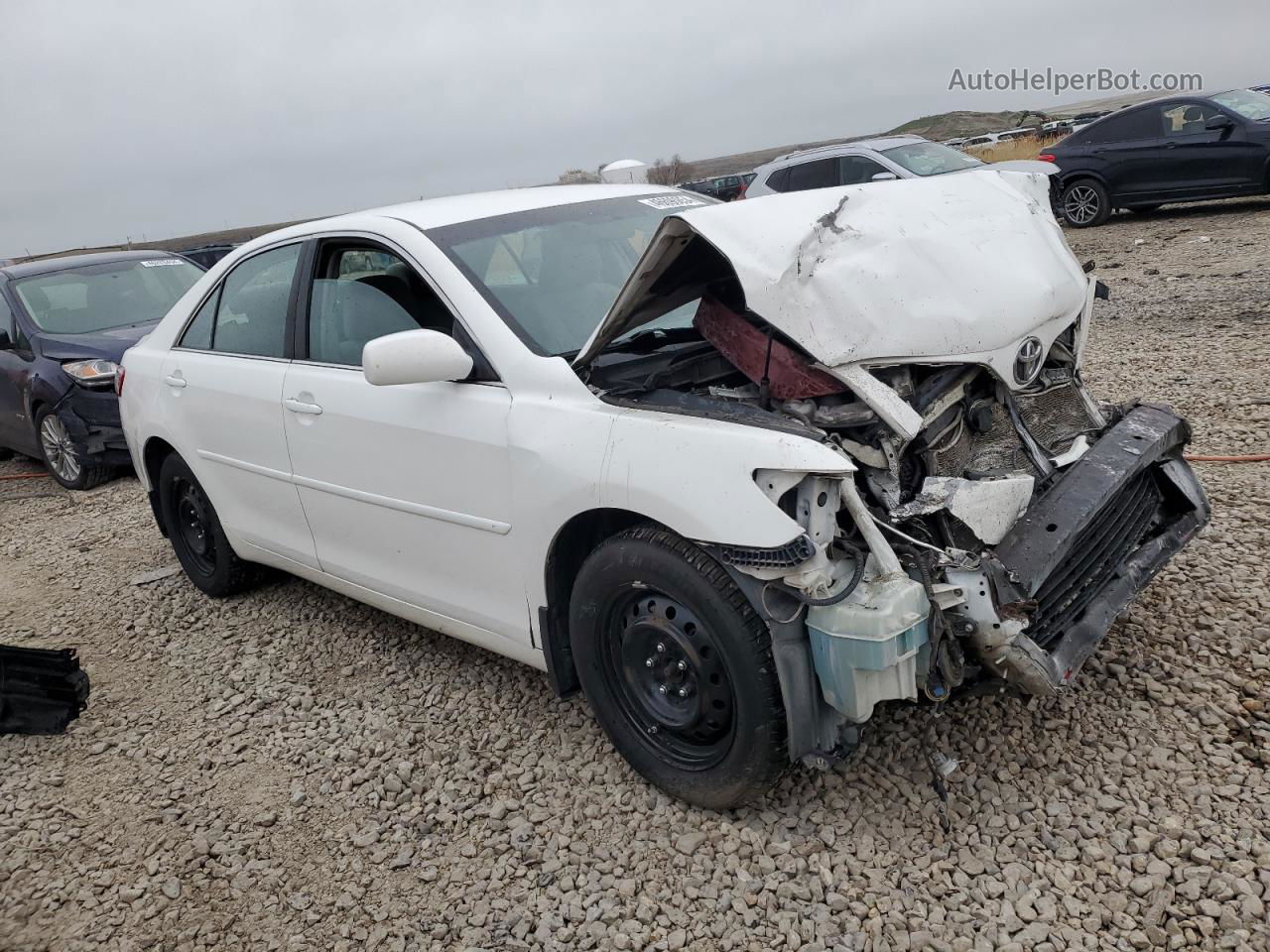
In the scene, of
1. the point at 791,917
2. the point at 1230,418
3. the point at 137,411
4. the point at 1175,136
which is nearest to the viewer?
the point at 791,917

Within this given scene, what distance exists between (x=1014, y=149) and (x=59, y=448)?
1991 cm

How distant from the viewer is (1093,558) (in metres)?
2.86

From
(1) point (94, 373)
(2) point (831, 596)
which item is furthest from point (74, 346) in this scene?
(2) point (831, 596)

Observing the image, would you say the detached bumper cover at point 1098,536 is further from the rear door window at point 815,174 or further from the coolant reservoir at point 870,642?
the rear door window at point 815,174

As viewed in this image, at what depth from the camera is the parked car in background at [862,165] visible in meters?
12.1

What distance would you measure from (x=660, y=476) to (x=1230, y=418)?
4.11 m

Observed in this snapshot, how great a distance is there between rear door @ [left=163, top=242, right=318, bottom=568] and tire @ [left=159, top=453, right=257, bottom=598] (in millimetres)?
192

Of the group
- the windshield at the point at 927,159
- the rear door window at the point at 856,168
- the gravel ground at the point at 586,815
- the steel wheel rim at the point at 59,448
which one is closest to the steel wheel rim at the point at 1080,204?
the windshield at the point at 927,159

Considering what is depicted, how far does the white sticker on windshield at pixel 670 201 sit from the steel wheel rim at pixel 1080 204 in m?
10.9

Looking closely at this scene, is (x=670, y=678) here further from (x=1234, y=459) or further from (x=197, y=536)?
(x=1234, y=459)

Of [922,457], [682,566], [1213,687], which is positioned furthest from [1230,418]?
[682,566]

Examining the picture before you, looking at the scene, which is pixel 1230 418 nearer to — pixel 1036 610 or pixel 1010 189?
pixel 1010 189

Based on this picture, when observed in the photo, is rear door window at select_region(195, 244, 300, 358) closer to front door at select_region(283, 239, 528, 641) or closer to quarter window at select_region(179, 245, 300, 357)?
quarter window at select_region(179, 245, 300, 357)

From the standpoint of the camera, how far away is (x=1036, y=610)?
256 cm
